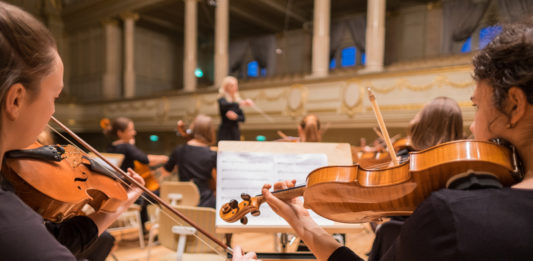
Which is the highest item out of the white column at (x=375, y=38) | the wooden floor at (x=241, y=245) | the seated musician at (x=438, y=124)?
the white column at (x=375, y=38)

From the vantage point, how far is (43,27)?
0.70m

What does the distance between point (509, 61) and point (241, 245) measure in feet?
9.95

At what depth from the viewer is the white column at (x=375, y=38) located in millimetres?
6895

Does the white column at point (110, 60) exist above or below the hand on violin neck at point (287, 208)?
above

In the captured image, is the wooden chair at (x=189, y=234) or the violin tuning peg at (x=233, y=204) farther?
the wooden chair at (x=189, y=234)

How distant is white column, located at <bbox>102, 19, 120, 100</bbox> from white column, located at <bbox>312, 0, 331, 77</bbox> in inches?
319

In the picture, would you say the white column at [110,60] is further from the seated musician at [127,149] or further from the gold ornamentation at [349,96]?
the seated musician at [127,149]

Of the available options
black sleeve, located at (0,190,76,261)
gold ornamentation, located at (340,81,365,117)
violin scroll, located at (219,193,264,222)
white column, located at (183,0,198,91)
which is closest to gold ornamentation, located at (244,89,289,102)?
gold ornamentation, located at (340,81,365,117)

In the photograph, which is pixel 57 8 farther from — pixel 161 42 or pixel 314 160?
pixel 314 160

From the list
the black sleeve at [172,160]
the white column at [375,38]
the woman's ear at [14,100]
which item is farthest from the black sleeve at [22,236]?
the white column at [375,38]

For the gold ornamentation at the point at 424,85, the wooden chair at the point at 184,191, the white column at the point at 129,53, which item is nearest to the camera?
the wooden chair at the point at 184,191

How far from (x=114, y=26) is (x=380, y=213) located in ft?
43.5

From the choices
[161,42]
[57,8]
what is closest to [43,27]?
[161,42]

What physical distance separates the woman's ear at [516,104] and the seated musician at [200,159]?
2.39 meters
